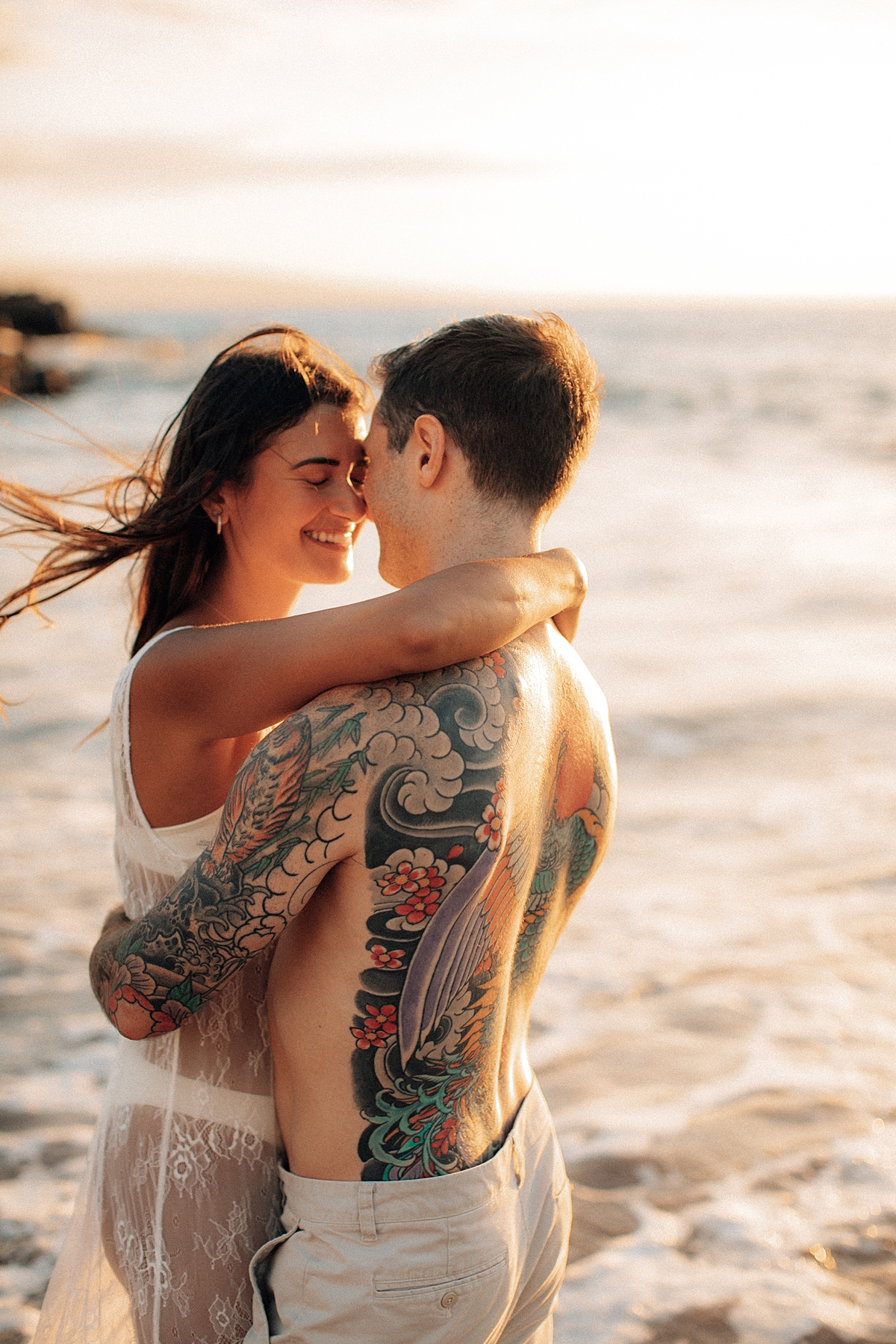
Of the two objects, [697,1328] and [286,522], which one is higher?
[286,522]

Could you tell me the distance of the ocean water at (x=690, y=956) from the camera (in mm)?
3580

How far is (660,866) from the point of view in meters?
6.34

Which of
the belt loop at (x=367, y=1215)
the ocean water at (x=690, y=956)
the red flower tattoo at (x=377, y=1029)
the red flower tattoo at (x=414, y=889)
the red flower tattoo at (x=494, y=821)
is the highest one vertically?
the red flower tattoo at (x=494, y=821)

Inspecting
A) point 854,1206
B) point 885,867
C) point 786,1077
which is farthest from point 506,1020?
point 885,867

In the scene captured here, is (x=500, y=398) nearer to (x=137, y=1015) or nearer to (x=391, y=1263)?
(x=137, y=1015)

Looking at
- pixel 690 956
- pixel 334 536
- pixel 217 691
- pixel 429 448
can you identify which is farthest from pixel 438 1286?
pixel 690 956

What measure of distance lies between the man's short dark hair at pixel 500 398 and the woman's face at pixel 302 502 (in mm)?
479

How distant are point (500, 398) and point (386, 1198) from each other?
1.32 meters

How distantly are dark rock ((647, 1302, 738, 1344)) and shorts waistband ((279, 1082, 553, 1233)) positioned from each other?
5.78 feet

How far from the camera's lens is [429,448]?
194 centimetres

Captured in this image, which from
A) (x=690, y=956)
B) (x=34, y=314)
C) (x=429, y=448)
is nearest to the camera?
(x=429, y=448)

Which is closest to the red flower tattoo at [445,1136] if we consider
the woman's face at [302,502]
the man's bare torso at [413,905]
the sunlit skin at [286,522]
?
the man's bare torso at [413,905]

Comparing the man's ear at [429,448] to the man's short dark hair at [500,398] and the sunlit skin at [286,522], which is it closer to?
the man's short dark hair at [500,398]

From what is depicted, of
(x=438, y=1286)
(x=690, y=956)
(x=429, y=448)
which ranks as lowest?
(x=690, y=956)
